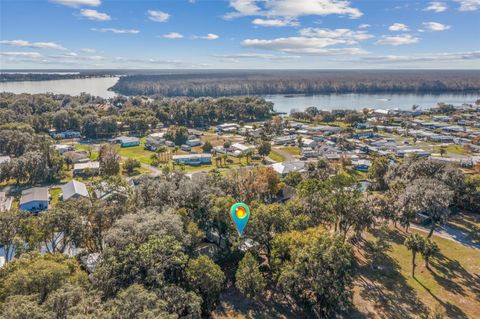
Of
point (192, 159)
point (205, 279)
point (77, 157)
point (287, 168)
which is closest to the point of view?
point (205, 279)

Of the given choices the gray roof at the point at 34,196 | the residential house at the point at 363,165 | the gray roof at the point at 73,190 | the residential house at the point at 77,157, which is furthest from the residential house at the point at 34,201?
the residential house at the point at 363,165

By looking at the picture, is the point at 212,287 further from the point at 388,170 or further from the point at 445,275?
the point at 388,170

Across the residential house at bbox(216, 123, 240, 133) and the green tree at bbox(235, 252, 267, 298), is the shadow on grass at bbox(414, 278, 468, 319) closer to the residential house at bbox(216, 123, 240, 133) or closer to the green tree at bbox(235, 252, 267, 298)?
the green tree at bbox(235, 252, 267, 298)

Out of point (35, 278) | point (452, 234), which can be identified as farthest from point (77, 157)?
point (452, 234)

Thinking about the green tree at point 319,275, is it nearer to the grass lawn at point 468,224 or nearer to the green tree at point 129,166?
the grass lawn at point 468,224

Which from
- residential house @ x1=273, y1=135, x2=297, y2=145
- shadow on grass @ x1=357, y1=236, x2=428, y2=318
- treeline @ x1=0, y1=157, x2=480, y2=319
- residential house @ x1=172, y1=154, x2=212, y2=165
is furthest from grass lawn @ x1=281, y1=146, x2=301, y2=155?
shadow on grass @ x1=357, y1=236, x2=428, y2=318

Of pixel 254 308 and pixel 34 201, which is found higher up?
pixel 34 201

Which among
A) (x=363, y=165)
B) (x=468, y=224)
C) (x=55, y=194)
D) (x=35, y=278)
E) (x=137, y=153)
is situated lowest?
(x=55, y=194)

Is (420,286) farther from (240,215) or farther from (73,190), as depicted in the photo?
(73,190)
